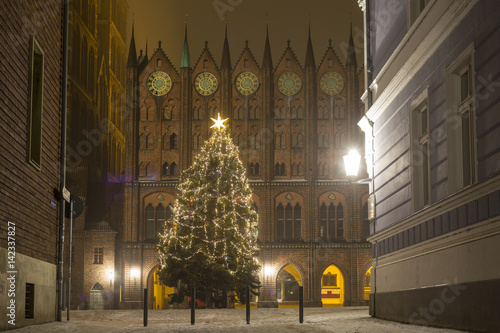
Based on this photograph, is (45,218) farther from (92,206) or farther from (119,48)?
(119,48)

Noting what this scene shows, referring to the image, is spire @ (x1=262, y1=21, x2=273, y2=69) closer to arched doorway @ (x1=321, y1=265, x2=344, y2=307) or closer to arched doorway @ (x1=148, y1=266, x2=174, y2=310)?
arched doorway @ (x1=321, y1=265, x2=344, y2=307)

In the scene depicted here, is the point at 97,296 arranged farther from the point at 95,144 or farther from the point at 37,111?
the point at 37,111

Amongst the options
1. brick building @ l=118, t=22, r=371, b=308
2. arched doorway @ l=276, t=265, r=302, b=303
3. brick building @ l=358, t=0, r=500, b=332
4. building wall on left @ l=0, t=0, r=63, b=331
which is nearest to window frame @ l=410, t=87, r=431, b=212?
brick building @ l=358, t=0, r=500, b=332

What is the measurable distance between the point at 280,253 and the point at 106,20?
27.6 metres

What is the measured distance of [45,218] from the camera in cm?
1558

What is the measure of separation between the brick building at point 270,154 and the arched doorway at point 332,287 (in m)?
0.49

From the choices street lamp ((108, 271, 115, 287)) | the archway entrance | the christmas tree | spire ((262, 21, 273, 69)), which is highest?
spire ((262, 21, 273, 69))

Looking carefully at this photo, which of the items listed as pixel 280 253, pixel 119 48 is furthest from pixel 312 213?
pixel 119 48

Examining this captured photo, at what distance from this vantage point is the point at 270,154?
5344 cm

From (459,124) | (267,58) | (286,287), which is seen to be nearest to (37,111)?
(459,124)

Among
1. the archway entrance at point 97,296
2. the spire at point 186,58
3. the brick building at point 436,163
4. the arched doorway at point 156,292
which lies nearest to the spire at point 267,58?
the spire at point 186,58

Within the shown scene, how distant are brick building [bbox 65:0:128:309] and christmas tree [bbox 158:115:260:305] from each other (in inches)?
528

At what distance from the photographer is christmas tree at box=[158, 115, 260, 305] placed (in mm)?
38250

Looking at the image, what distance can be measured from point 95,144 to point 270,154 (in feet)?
49.2
